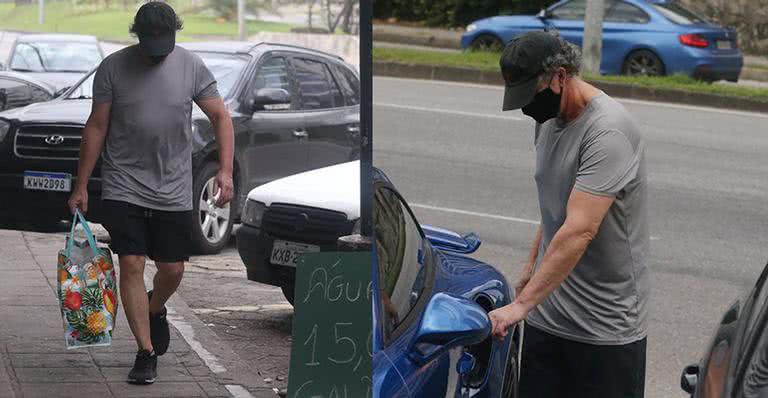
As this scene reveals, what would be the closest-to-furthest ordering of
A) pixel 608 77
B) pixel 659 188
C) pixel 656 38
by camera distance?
pixel 659 188 < pixel 608 77 < pixel 656 38

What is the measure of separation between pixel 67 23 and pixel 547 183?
1.70m

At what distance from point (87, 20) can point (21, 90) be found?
35 cm

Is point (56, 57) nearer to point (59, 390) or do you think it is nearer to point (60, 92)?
point (60, 92)

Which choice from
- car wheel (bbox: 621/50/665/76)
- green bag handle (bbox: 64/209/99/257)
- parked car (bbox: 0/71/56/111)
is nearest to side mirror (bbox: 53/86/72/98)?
parked car (bbox: 0/71/56/111)

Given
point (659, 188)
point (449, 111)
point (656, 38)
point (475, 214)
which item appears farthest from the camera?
point (656, 38)

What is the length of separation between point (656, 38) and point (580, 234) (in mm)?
15831

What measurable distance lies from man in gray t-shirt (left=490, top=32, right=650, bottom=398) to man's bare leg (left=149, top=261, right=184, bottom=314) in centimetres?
135

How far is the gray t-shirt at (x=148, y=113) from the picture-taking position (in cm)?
444

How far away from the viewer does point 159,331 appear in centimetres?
466

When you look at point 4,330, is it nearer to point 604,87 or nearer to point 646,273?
point 646,273

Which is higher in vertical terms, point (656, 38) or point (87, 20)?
point (87, 20)

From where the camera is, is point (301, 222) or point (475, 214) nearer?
point (301, 222)

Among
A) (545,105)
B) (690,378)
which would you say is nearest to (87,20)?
(545,105)

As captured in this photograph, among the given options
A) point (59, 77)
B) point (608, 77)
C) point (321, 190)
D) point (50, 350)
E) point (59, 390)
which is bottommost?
point (608, 77)
